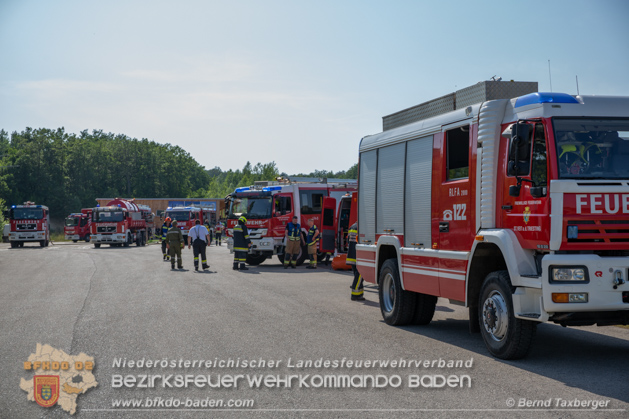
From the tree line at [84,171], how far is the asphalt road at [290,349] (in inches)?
3116

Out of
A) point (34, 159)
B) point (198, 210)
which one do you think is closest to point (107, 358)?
point (198, 210)

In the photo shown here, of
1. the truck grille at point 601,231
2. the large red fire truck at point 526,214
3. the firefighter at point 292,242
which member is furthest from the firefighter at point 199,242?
the truck grille at point 601,231

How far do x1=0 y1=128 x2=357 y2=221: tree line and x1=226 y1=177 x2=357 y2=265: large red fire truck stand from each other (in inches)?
2662

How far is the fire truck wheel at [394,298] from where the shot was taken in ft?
35.7

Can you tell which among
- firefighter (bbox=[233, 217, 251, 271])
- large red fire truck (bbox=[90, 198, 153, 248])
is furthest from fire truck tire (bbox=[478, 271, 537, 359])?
large red fire truck (bbox=[90, 198, 153, 248])

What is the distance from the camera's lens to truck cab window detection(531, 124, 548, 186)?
764cm

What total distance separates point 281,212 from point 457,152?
56.5 feet

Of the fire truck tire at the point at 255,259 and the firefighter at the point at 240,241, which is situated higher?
the firefighter at the point at 240,241

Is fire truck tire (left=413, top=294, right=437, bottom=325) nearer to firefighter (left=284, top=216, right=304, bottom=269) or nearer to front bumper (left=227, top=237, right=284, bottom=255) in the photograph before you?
firefighter (left=284, top=216, right=304, bottom=269)

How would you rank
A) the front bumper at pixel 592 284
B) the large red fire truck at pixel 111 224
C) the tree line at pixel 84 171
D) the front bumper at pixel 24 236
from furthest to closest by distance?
the tree line at pixel 84 171 < the front bumper at pixel 24 236 < the large red fire truck at pixel 111 224 < the front bumper at pixel 592 284

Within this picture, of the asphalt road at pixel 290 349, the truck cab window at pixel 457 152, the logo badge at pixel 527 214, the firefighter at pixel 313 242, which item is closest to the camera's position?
the asphalt road at pixel 290 349

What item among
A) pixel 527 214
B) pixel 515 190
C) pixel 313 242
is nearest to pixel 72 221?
pixel 313 242

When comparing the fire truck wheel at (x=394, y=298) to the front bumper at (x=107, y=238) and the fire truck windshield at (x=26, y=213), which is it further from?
the fire truck windshield at (x=26, y=213)

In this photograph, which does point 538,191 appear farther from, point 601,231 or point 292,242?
point 292,242
